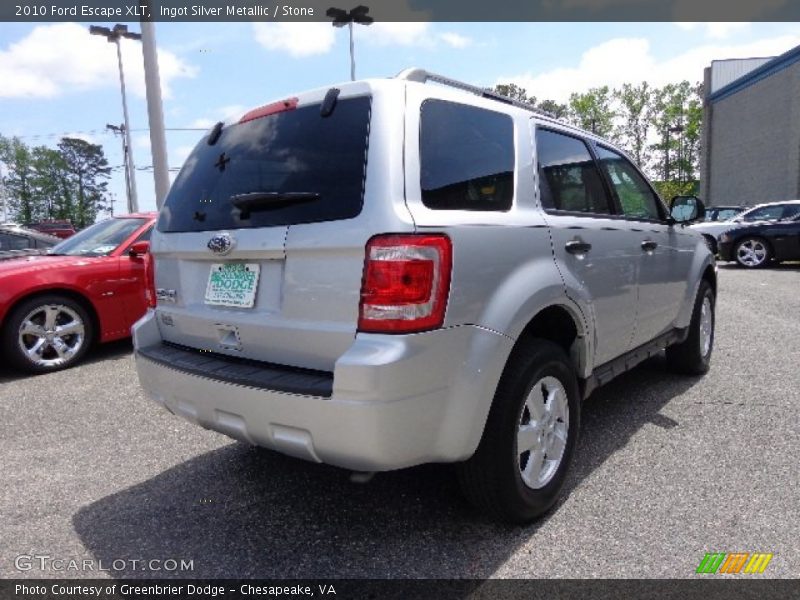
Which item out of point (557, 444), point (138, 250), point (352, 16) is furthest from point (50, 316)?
point (352, 16)

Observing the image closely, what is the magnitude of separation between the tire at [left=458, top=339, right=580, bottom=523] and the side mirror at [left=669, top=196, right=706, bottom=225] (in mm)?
2244

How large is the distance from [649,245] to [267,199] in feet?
8.13

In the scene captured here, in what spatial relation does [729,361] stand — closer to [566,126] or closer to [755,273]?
[566,126]

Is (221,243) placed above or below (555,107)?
below

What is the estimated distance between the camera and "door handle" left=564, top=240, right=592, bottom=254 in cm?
266

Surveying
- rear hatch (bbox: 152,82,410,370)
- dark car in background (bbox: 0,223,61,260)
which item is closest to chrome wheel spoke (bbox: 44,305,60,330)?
dark car in background (bbox: 0,223,61,260)

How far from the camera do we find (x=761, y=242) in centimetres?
1334

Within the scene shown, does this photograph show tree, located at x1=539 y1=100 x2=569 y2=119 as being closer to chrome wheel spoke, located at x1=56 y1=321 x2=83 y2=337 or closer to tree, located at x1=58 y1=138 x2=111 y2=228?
chrome wheel spoke, located at x1=56 y1=321 x2=83 y2=337

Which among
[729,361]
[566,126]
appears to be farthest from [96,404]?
[729,361]

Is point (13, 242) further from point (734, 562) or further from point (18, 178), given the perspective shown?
point (18, 178)

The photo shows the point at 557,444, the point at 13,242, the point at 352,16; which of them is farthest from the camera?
the point at 352,16

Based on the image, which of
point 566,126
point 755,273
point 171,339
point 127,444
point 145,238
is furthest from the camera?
point 755,273

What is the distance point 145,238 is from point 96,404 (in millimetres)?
2380

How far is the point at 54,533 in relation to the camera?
252 cm
